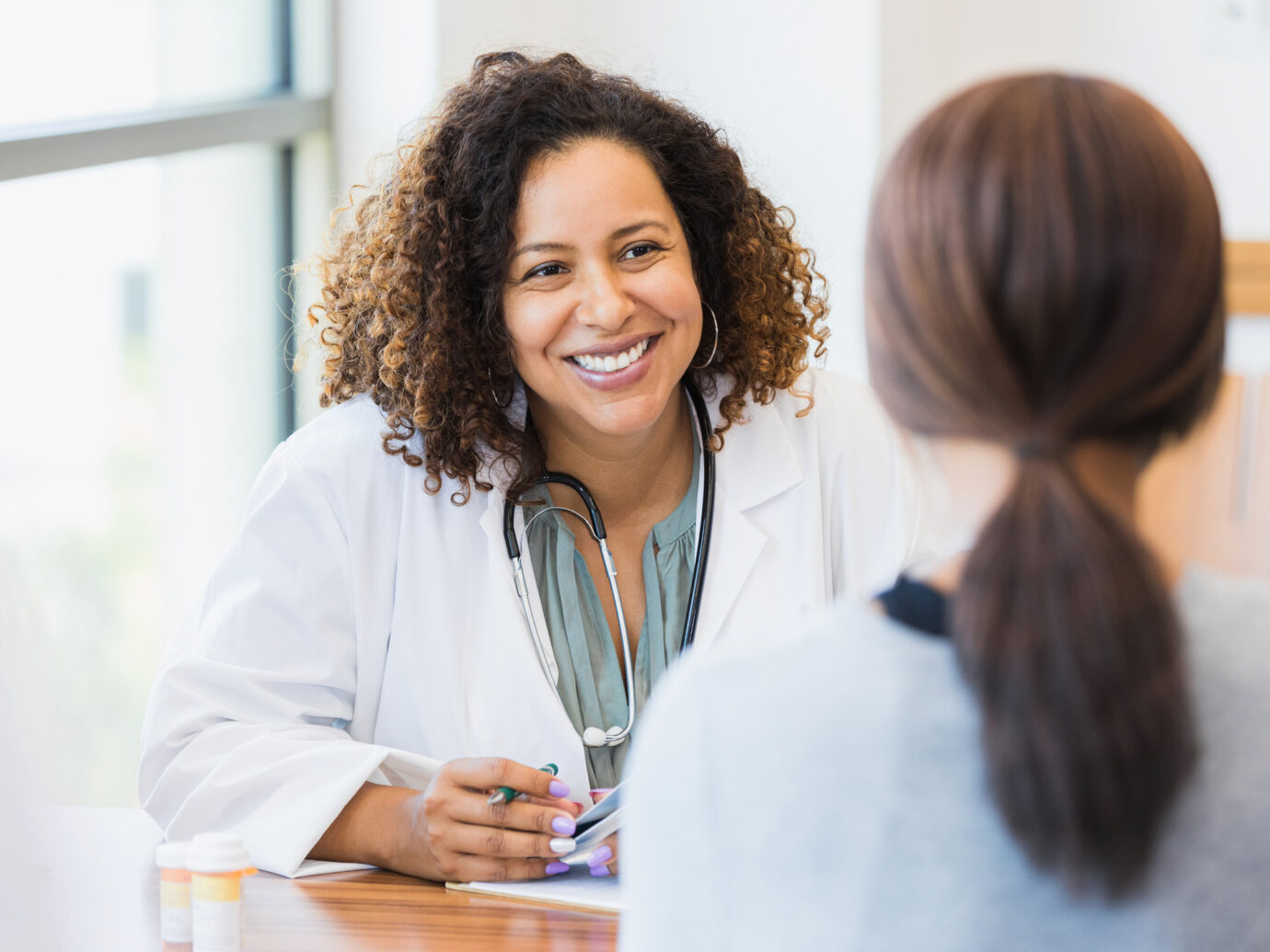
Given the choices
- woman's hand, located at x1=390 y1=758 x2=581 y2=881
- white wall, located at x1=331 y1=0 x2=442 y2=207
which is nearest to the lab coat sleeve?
woman's hand, located at x1=390 y1=758 x2=581 y2=881

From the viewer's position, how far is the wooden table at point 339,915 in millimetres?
→ 1097

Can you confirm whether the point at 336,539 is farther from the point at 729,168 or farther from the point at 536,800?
the point at 729,168

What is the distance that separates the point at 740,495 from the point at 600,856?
64cm

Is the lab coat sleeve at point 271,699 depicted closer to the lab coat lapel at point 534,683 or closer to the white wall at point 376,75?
the lab coat lapel at point 534,683

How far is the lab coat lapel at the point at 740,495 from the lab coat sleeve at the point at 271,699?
42 cm

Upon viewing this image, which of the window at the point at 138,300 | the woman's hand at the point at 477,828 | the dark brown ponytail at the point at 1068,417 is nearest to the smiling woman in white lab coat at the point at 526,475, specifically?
the woman's hand at the point at 477,828

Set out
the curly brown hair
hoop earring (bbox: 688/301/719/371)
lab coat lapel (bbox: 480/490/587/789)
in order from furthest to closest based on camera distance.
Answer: hoop earring (bbox: 688/301/719/371) → the curly brown hair → lab coat lapel (bbox: 480/490/587/789)

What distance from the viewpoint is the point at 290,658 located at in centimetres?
154

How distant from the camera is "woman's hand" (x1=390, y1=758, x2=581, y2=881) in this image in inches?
48.8

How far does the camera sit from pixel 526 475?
5.57ft

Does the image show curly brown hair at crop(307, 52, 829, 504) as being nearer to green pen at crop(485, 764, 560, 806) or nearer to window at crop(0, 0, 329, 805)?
green pen at crop(485, 764, 560, 806)

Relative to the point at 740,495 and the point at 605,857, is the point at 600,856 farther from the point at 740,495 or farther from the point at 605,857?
the point at 740,495

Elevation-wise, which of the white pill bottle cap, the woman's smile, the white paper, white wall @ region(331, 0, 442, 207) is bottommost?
the white paper

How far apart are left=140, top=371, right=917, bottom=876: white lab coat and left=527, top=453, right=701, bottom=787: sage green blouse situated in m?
0.04
